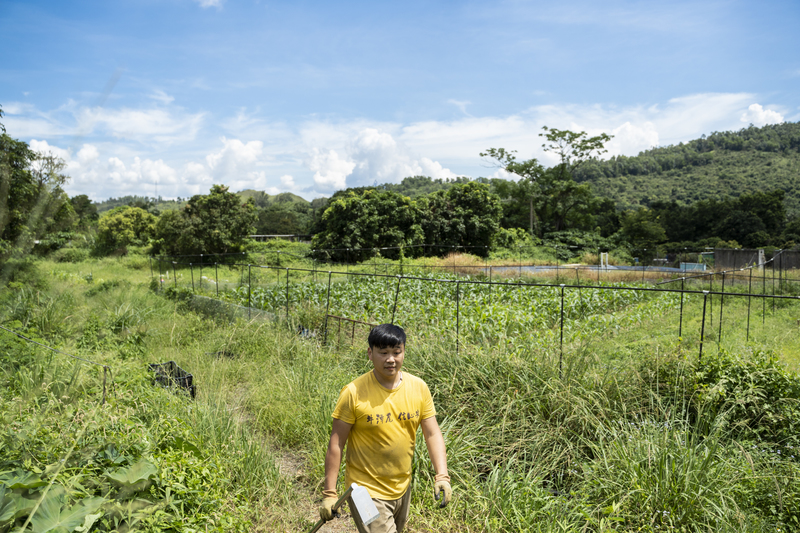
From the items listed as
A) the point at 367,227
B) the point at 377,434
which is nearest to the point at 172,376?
the point at 377,434

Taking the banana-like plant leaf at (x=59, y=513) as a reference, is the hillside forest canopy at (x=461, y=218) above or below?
above

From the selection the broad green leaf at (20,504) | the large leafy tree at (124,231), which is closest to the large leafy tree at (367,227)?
the large leafy tree at (124,231)

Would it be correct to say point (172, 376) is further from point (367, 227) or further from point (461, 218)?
point (461, 218)

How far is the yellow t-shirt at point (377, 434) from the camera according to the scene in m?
2.26

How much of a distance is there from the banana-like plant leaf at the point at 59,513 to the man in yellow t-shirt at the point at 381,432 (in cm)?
113

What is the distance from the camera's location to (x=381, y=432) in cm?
226

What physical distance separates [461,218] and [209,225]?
1650cm

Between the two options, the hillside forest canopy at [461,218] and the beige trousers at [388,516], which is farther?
the hillside forest canopy at [461,218]

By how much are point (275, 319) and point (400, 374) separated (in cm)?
645

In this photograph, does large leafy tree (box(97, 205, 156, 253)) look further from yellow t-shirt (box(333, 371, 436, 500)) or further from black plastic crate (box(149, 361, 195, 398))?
yellow t-shirt (box(333, 371, 436, 500))

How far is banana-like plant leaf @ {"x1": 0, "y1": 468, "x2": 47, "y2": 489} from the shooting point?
2.08 meters

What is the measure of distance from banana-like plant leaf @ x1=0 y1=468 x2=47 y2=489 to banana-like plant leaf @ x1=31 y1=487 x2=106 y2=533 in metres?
0.11

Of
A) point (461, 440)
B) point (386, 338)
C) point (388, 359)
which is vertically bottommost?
point (461, 440)

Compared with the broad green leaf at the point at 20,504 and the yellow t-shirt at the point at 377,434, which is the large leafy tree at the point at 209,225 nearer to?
A: the broad green leaf at the point at 20,504
